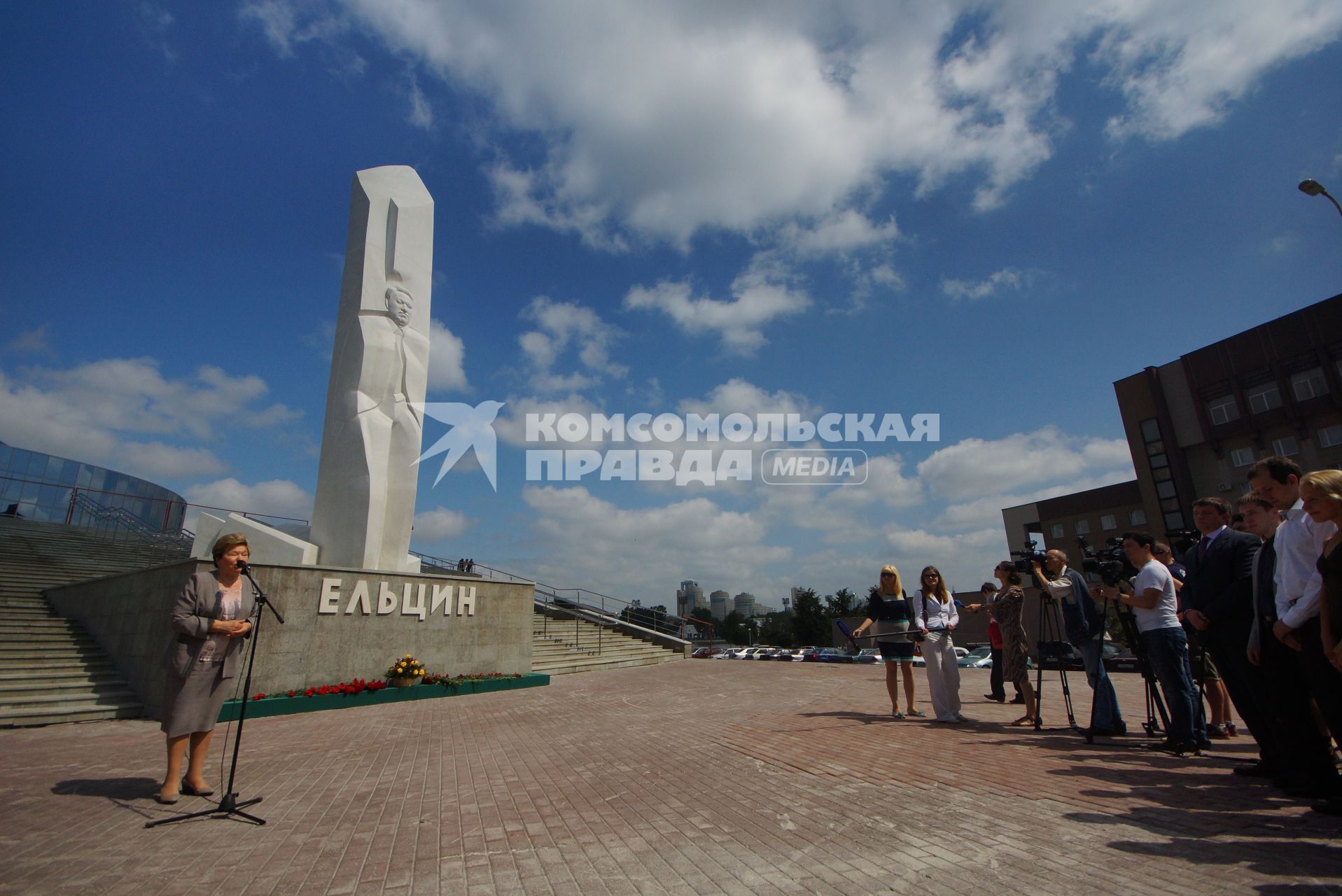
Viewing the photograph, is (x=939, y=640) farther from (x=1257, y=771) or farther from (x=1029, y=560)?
(x=1257, y=771)

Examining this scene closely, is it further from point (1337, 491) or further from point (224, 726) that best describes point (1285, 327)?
point (224, 726)

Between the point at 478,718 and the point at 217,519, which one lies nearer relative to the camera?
the point at 478,718

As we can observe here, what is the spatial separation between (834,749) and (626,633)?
1786cm

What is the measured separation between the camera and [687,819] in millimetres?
3814

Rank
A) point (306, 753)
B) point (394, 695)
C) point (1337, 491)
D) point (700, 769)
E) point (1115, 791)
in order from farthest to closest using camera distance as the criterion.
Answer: point (394, 695), point (306, 753), point (700, 769), point (1115, 791), point (1337, 491)

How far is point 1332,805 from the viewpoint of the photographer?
3.34 meters

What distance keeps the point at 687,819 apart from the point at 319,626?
964 cm

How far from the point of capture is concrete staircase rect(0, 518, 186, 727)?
29.5 ft

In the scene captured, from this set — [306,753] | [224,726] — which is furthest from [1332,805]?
[224,726]

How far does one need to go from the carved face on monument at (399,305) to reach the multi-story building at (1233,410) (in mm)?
41943

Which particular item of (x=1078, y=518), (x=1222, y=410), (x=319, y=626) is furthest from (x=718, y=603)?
(x=319, y=626)

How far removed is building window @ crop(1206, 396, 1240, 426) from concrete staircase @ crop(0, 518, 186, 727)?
177ft

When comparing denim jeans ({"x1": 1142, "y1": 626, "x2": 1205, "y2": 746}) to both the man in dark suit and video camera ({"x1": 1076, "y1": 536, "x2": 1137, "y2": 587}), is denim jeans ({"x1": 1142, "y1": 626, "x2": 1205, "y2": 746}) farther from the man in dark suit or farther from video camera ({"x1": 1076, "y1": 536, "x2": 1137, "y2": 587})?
video camera ({"x1": 1076, "y1": 536, "x2": 1137, "y2": 587})

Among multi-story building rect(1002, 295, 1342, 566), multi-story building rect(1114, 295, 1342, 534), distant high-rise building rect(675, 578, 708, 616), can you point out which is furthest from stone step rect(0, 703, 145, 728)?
distant high-rise building rect(675, 578, 708, 616)
